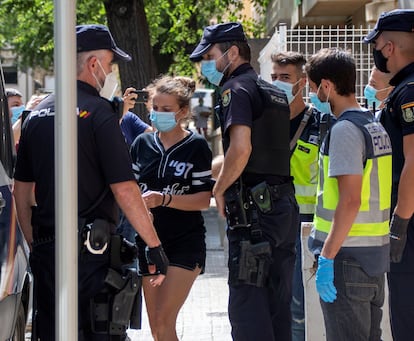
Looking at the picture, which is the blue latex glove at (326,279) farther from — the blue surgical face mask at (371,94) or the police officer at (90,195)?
the blue surgical face mask at (371,94)

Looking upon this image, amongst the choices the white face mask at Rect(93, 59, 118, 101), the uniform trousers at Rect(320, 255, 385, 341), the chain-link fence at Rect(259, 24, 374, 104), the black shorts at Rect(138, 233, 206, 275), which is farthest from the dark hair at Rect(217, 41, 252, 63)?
the chain-link fence at Rect(259, 24, 374, 104)

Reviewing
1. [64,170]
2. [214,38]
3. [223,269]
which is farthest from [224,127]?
[223,269]

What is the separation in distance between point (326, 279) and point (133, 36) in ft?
33.4

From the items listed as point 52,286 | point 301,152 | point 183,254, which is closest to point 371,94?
point 301,152

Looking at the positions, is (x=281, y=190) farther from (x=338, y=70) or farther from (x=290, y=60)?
(x=290, y=60)

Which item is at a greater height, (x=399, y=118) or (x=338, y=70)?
(x=338, y=70)

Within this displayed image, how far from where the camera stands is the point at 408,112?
4465 mm

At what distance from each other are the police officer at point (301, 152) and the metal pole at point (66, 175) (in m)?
3.09

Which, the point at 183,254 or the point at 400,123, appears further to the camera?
the point at 183,254

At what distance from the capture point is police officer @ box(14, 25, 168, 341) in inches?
162

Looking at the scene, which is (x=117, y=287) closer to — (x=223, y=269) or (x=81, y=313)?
(x=81, y=313)

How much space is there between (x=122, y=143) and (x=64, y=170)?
3.43 feet

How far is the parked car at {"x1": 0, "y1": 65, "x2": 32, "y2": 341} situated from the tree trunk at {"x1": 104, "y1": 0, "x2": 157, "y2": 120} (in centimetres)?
882

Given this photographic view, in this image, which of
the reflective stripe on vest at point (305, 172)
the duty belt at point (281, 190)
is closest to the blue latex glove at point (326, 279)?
the duty belt at point (281, 190)
